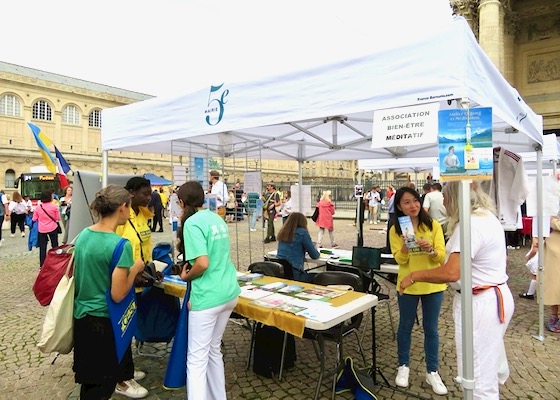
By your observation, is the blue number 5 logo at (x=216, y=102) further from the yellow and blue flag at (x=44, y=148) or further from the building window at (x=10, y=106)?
the building window at (x=10, y=106)

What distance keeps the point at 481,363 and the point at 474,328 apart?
229 mm

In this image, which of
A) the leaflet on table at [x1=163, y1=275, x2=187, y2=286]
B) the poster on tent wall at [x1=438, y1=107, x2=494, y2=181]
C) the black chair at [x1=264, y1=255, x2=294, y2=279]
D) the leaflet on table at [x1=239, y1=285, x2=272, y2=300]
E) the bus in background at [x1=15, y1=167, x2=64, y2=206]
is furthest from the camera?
the bus in background at [x1=15, y1=167, x2=64, y2=206]

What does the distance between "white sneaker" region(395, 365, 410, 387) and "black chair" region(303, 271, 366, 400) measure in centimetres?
37

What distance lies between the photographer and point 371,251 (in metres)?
4.77

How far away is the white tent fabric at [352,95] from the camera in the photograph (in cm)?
245

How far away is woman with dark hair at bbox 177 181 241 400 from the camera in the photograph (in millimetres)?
2637

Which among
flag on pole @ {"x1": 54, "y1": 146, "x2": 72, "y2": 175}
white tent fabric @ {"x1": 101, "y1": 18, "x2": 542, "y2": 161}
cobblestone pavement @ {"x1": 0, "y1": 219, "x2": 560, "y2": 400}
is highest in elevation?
white tent fabric @ {"x1": 101, "y1": 18, "x2": 542, "y2": 161}

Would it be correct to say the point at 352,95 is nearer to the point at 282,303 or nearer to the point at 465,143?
the point at 465,143

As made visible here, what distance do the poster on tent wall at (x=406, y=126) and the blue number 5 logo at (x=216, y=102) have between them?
1604 mm

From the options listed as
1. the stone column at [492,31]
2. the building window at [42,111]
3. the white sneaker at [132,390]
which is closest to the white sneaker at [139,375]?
the white sneaker at [132,390]

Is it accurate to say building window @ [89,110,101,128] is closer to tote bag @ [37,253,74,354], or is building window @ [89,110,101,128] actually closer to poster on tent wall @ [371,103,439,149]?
tote bag @ [37,253,74,354]

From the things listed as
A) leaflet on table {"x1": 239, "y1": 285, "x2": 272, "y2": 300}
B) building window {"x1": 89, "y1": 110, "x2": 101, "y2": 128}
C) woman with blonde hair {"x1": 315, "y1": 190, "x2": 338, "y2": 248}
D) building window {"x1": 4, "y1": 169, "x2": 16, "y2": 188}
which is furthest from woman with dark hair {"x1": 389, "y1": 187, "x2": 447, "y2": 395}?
building window {"x1": 89, "y1": 110, "x2": 101, "y2": 128}

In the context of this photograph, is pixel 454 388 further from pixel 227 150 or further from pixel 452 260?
pixel 227 150

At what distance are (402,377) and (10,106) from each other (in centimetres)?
6098
